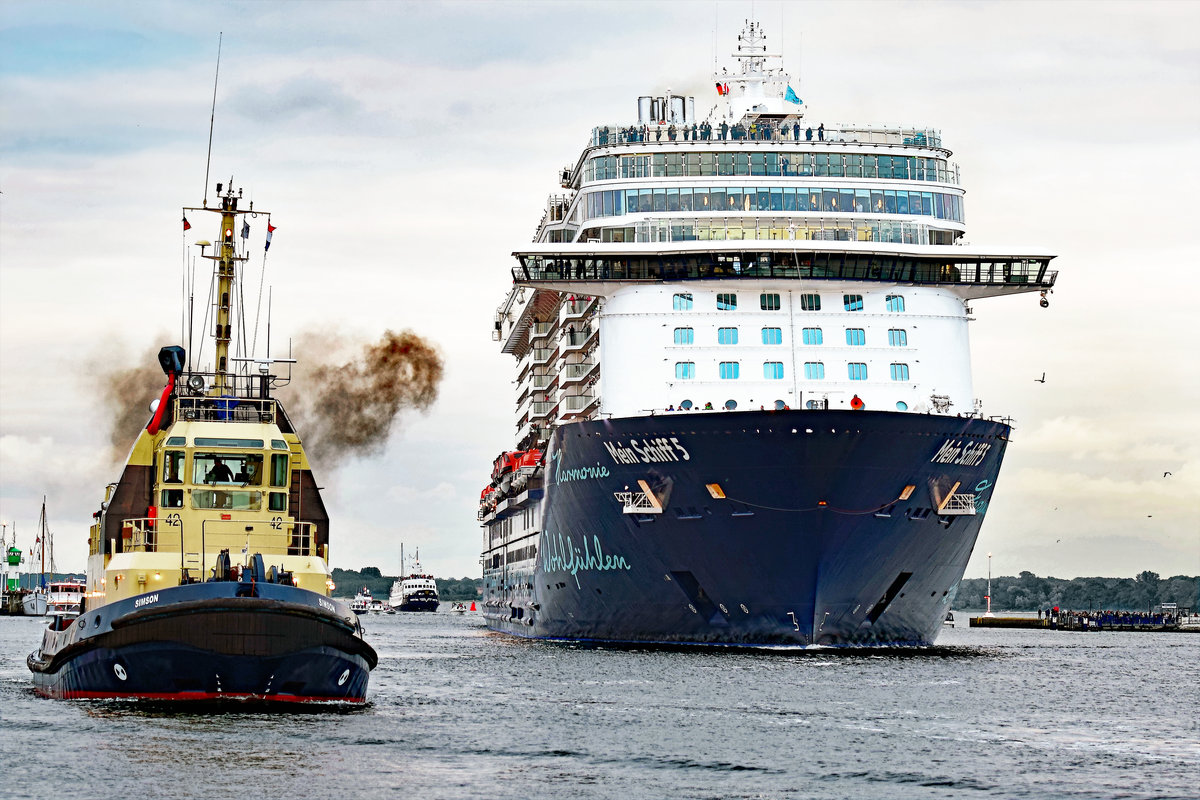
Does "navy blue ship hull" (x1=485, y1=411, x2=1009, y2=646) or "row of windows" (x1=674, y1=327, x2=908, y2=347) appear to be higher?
"row of windows" (x1=674, y1=327, x2=908, y2=347)

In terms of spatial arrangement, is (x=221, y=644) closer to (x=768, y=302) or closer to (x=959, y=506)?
(x=959, y=506)

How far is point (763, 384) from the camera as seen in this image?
5784 cm

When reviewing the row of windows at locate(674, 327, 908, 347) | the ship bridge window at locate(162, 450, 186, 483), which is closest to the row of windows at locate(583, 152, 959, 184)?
the row of windows at locate(674, 327, 908, 347)

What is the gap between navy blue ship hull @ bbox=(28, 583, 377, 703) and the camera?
32031mm

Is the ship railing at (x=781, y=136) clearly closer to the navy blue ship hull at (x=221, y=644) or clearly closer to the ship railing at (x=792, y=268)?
the ship railing at (x=792, y=268)

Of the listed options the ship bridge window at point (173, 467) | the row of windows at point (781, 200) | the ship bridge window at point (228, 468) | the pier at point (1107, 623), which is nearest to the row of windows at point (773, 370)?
the row of windows at point (781, 200)

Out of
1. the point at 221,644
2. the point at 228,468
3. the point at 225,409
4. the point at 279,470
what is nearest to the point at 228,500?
the point at 228,468

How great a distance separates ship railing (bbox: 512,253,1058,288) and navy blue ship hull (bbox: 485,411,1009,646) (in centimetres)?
603

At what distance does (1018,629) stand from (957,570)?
66.4m

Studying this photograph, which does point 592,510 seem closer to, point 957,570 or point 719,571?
point 719,571

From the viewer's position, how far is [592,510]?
189 feet

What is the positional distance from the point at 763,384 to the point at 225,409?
24630mm

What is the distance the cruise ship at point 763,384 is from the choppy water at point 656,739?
14.7ft

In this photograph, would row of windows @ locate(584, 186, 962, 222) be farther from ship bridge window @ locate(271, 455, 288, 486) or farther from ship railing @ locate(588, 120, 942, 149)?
ship bridge window @ locate(271, 455, 288, 486)
